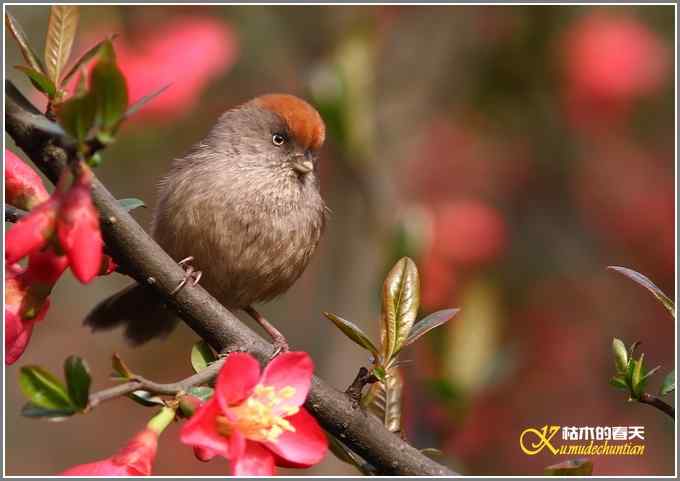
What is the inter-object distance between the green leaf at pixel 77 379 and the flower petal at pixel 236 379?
239 mm

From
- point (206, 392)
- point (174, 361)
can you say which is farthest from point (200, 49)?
point (206, 392)

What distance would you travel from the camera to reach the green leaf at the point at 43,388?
162 cm

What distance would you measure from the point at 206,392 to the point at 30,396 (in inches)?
13.9

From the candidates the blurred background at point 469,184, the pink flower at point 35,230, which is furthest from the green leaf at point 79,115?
the blurred background at point 469,184

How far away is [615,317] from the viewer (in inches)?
247

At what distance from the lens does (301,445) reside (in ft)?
6.00

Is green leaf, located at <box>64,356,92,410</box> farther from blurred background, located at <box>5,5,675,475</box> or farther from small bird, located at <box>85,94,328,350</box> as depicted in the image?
blurred background, located at <box>5,5,675,475</box>

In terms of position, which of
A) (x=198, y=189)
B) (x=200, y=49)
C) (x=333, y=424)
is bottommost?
(x=333, y=424)

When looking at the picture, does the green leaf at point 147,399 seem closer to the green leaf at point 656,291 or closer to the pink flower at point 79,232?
the pink flower at point 79,232

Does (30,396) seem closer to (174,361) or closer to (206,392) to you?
(206,392)

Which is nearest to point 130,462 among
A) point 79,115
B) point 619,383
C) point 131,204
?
point 131,204

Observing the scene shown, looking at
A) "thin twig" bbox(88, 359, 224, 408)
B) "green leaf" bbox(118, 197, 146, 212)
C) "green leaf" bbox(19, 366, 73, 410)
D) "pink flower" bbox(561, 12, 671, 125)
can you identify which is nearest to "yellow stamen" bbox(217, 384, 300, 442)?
"thin twig" bbox(88, 359, 224, 408)

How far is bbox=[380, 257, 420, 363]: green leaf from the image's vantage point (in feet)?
6.62

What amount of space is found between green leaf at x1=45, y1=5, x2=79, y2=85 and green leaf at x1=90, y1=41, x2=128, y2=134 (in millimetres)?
333
